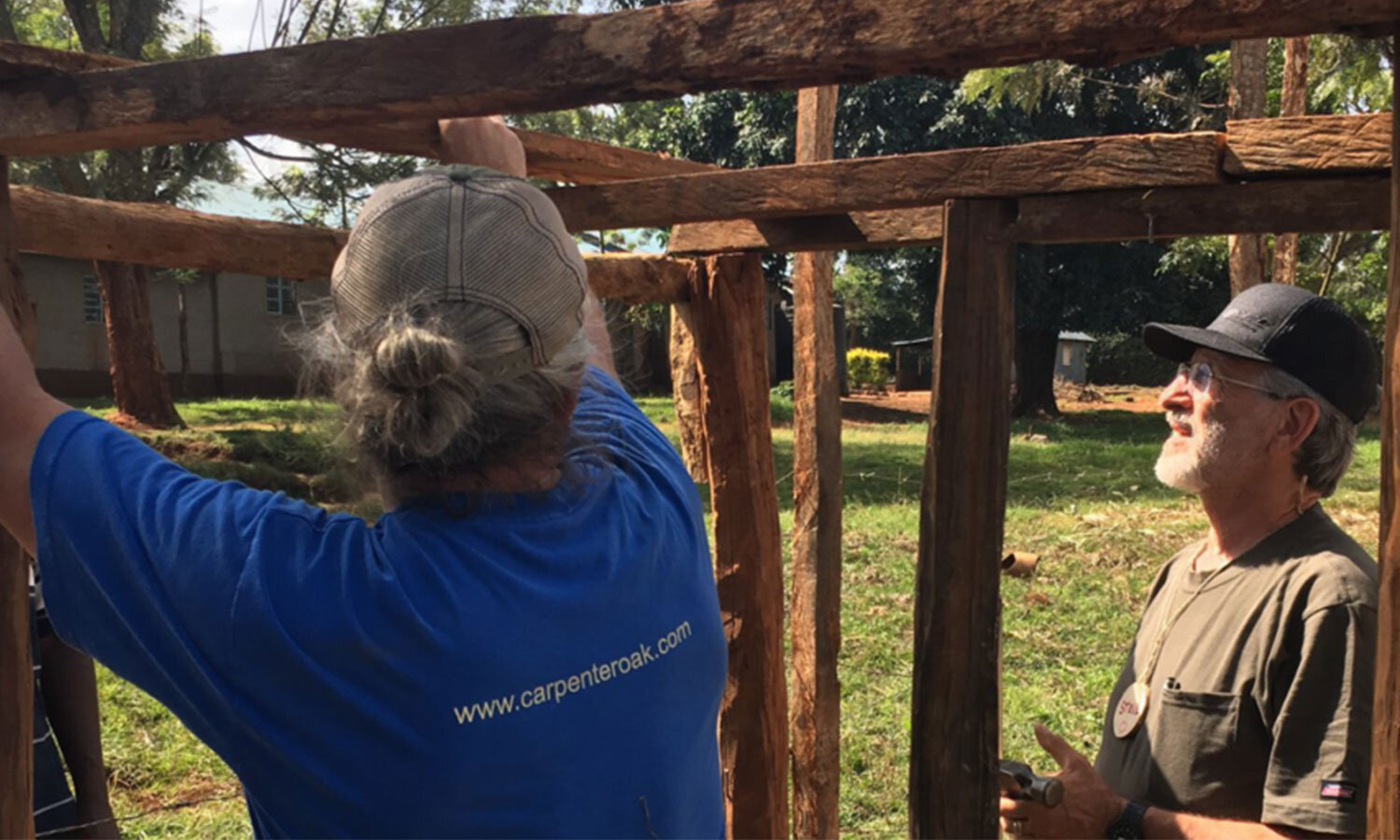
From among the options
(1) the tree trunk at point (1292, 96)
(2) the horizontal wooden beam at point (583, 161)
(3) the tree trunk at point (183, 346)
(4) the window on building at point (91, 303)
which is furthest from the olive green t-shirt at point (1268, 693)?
(4) the window on building at point (91, 303)

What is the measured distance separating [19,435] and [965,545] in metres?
1.77

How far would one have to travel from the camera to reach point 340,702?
121cm

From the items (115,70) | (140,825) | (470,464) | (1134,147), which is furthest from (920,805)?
(140,825)

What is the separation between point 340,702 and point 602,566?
308mm

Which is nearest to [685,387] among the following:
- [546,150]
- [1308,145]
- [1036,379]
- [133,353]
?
[546,150]

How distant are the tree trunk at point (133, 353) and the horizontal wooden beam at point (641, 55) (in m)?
13.5

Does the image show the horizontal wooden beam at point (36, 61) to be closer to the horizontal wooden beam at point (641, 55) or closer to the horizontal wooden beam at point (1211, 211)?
the horizontal wooden beam at point (641, 55)

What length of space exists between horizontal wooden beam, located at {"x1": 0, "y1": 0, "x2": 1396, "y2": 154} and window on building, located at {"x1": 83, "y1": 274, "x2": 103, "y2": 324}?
22.6 meters

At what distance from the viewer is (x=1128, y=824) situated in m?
2.31

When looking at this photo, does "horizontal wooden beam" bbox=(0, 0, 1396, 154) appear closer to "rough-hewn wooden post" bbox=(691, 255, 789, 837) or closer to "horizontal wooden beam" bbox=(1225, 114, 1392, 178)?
"horizontal wooden beam" bbox=(1225, 114, 1392, 178)

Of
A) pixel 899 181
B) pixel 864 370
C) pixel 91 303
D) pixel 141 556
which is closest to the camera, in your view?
pixel 141 556

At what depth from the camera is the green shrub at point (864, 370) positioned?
26.3m

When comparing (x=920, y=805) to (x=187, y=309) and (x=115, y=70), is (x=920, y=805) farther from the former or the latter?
(x=187, y=309)

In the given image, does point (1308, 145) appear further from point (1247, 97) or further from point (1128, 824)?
point (1247, 97)
